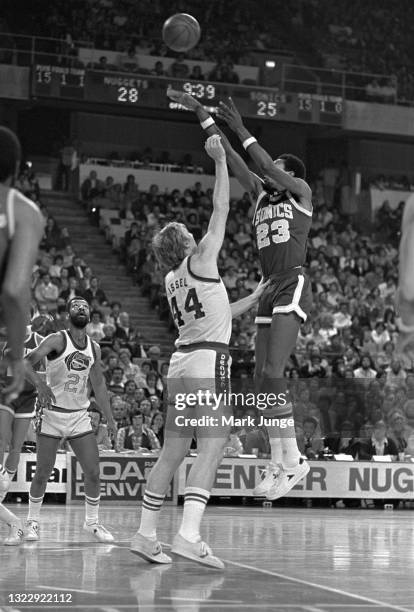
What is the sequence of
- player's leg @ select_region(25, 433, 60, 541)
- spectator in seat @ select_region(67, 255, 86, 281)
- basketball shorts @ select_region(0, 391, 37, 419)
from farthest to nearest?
spectator in seat @ select_region(67, 255, 86, 281) < basketball shorts @ select_region(0, 391, 37, 419) < player's leg @ select_region(25, 433, 60, 541)

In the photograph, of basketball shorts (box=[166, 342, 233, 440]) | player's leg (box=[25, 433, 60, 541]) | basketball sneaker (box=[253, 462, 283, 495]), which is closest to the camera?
basketball shorts (box=[166, 342, 233, 440])

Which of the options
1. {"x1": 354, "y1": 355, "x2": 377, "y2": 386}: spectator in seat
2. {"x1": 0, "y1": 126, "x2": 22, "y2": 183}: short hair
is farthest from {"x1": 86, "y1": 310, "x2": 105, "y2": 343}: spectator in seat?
{"x1": 0, "y1": 126, "x2": 22, "y2": 183}: short hair

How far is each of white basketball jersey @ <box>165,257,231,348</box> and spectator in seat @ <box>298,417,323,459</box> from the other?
10064mm

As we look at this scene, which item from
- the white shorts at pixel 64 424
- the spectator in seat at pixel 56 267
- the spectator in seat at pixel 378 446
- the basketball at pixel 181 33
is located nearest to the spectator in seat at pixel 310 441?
the spectator in seat at pixel 378 446

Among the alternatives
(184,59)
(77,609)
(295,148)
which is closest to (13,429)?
(77,609)

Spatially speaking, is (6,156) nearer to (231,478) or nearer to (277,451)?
(277,451)

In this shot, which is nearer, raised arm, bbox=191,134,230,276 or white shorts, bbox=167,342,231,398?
raised arm, bbox=191,134,230,276

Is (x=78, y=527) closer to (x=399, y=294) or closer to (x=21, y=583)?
(x=21, y=583)

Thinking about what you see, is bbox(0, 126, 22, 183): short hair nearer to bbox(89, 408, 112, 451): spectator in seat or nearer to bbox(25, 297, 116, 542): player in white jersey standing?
bbox(25, 297, 116, 542): player in white jersey standing

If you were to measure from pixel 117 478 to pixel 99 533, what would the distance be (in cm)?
775

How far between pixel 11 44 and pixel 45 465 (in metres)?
20.0

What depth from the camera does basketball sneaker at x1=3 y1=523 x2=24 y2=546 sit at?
1302cm

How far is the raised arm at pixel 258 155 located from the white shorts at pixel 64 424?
4.33 meters

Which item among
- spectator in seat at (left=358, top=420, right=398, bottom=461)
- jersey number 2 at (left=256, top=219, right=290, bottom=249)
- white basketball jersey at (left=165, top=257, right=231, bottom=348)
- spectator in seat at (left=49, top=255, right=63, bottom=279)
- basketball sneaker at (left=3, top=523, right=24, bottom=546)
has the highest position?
spectator in seat at (left=49, top=255, right=63, bottom=279)
